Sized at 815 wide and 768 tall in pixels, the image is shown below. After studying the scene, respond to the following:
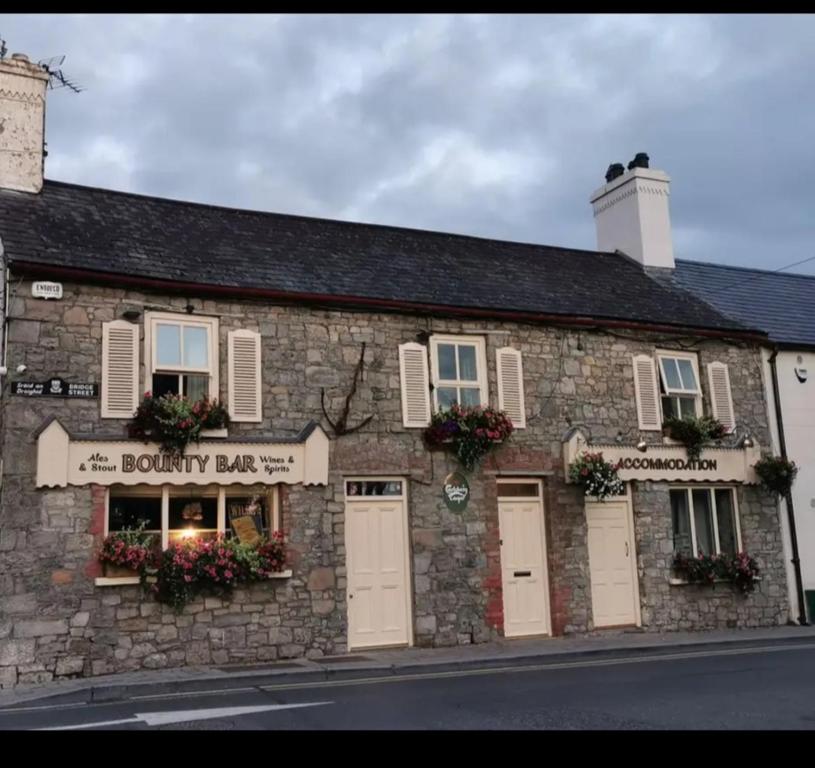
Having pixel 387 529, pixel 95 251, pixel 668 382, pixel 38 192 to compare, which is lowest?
pixel 387 529

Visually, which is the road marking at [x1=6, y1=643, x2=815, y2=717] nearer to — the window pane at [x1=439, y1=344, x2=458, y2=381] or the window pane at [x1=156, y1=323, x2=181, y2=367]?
the window pane at [x1=156, y1=323, x2=181, y2=367]

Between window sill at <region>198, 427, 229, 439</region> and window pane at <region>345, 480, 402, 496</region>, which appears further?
window pane at <region>345, 480, 402, 496</region>

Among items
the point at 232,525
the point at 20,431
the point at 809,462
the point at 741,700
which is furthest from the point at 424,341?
the point at 809,462

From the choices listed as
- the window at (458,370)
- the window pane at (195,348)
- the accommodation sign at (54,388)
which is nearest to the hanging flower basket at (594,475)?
the window at (458,370)

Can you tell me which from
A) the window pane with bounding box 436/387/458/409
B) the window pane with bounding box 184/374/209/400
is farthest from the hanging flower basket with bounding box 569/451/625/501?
the window pane with bounding box 184/374/209/400

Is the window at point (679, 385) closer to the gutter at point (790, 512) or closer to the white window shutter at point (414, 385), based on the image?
the gutter at point (790, 512)

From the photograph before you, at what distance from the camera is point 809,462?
17453mm

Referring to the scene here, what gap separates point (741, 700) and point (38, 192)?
11.6 meters

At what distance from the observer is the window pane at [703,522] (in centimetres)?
1602

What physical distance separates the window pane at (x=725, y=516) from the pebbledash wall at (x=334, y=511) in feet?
0.77

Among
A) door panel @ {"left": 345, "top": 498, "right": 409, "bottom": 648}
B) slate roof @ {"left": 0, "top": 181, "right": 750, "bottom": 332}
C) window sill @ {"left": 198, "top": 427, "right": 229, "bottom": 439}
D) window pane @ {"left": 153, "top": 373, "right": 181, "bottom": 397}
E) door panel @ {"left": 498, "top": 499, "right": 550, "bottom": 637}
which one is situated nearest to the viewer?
window sill @ {"left": 198, "top": 427, "right": 229, "bottom": 439}

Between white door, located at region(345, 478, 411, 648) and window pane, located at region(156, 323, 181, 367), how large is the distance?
10.1 ft

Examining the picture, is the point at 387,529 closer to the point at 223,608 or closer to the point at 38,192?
the point at 223,608

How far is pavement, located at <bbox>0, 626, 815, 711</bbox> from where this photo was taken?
33.4 feet
